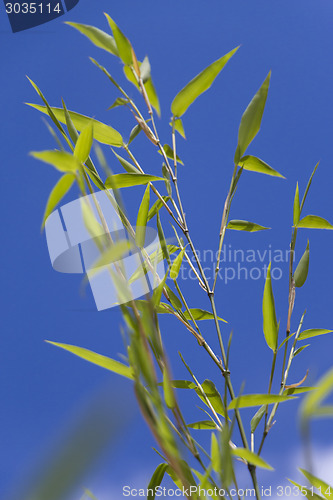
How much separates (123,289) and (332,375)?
9 centimetres

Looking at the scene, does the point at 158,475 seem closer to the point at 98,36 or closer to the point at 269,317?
the point at 269,317

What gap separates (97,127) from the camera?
21.9 inches

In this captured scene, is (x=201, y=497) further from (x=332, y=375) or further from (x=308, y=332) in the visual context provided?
(x=308, y=332)

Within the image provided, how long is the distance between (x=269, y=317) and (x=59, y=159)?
369 mm

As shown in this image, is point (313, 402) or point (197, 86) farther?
point (197, 86)

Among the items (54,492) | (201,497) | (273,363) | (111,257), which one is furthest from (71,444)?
(273,363)

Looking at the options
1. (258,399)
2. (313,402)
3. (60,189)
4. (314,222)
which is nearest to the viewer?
(313,402)

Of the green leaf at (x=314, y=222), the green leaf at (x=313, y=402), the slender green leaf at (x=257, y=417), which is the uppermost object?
the green leaf at (x=314, y=222)

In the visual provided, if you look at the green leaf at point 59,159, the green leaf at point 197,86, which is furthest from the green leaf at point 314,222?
the green leaf at point 59,159

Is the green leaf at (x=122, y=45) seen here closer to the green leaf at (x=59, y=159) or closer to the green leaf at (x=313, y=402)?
the green leaf at (x=59, y=159)

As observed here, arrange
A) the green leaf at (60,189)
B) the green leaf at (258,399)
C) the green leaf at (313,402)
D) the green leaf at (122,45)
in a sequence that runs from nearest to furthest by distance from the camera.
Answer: the green leaf at (313,402)
the green leaf at (60,189)
the green leaf at (258,399)
the green leaf at (122,45)

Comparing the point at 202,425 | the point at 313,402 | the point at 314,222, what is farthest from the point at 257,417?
the point at 313,402

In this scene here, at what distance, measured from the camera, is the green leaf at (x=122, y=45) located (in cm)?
48

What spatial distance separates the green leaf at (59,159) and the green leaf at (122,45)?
292mm
